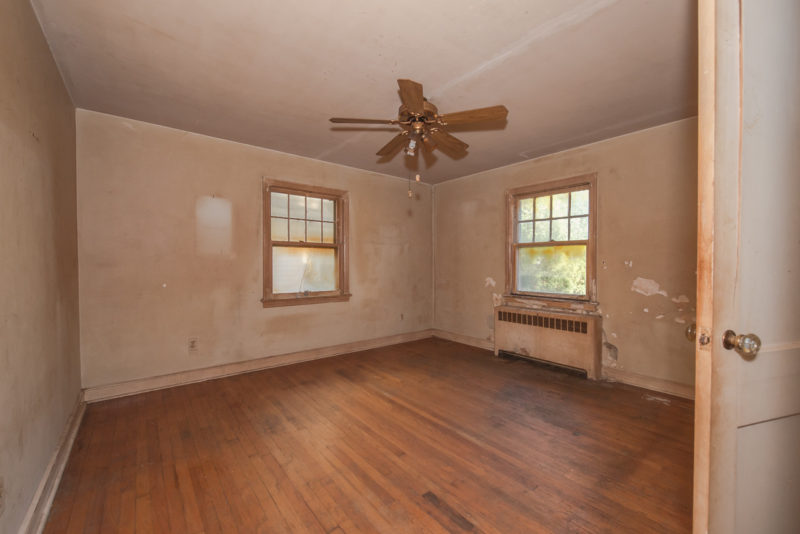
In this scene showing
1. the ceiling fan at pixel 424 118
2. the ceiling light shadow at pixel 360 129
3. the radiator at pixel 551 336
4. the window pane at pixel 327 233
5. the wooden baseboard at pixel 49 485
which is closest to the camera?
the wooden baseboard at pixel 49 485

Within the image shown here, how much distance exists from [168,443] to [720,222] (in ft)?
10.7

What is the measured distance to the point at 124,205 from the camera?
3.14m

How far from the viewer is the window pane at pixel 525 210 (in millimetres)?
4387

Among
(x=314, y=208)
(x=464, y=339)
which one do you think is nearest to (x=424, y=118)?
(x=314, y=208)

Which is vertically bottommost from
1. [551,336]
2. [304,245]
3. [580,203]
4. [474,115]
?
[551,336]

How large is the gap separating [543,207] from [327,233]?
2.95 m

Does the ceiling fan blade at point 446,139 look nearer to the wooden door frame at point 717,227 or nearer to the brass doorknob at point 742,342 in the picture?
the wooden door frame at point 717,227

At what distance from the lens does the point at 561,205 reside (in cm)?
408

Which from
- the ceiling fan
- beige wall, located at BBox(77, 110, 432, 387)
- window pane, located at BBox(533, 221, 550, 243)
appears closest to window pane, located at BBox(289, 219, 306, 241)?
beige wall, located at BBox(77, 110, 432, 387)

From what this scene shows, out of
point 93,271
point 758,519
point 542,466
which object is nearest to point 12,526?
point 93,271

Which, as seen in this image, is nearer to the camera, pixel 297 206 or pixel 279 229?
pixel 279 229

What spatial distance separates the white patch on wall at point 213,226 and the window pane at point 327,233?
119cm

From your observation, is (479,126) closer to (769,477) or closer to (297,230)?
(297,230)

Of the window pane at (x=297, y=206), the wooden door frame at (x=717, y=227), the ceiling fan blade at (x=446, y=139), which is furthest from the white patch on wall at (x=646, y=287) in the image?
the window pane at (x=297, y=206)
